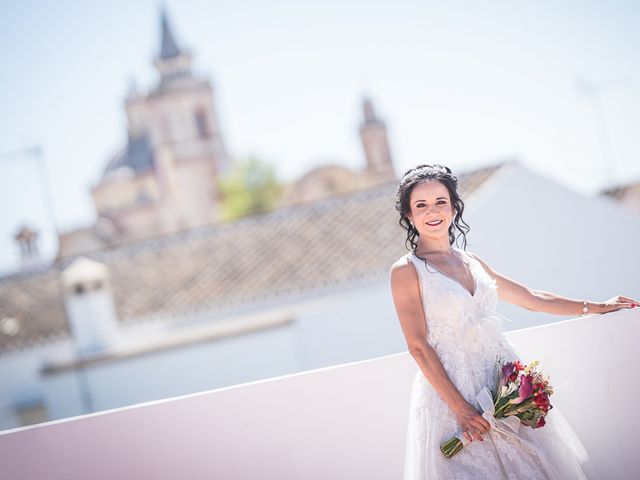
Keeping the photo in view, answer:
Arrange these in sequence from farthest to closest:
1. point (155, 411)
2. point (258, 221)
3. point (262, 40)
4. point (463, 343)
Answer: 1. point (262, 40)
2. point (258, 221)
3. point (155, 411)
4. point (463, 343)

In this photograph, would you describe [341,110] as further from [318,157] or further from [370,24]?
[370,24]

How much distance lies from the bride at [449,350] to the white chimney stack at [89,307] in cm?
1308

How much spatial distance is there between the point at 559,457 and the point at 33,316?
16.4 metres

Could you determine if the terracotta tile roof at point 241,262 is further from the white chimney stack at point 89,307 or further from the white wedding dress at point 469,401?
the white wedding dress at point 469,401

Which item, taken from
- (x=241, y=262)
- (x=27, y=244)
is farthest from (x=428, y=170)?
(x=27, y=244)

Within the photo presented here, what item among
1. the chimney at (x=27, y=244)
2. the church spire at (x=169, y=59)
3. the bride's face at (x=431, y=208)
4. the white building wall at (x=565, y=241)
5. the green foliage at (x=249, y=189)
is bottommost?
the white building wall at (x=565, y=241)

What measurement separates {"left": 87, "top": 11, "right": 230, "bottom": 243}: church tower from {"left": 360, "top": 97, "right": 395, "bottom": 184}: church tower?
8.44 m

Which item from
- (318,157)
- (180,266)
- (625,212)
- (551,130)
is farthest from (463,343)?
(318,157)

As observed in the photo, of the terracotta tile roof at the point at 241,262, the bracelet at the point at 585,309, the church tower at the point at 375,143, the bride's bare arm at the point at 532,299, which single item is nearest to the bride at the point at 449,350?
the bride's bare arm at the point at 532,299

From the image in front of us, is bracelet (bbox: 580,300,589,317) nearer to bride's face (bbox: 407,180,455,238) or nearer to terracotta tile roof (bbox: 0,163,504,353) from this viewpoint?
bride's face (bbox: 407,180,455,238)

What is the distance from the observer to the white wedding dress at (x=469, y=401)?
2.56 meters

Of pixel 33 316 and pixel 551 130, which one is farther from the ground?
pixel 551 130

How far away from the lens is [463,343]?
8.72ft

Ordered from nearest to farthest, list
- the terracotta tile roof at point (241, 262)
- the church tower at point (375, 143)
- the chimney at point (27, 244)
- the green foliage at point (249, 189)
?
the terracotta tile roof at point (241, 262)
the chimney at point (27, 244)
the church tower at point (375, 143)
the green foliage at point (249, 189)
